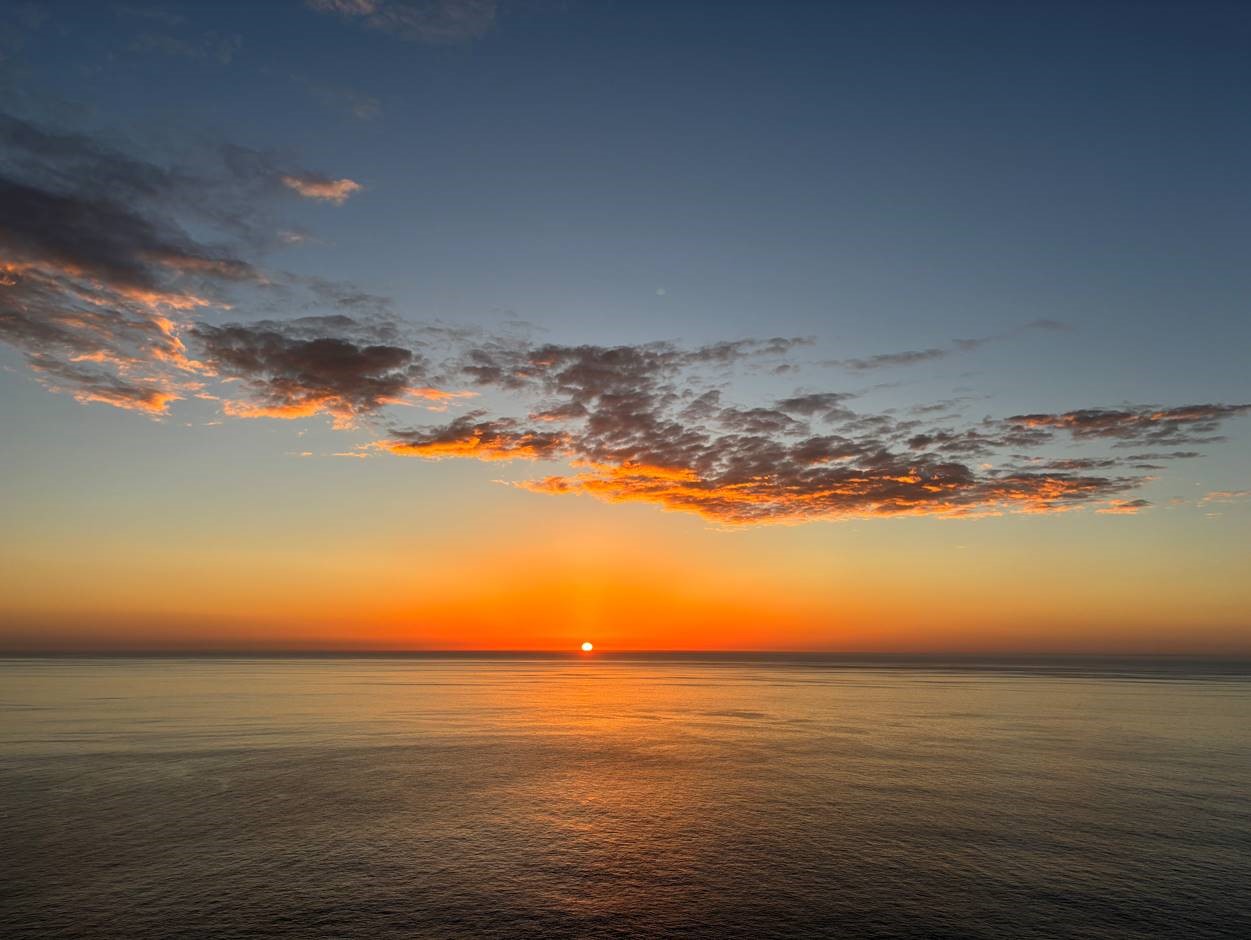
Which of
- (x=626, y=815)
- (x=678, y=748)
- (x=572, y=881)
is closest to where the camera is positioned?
(x=572, y=881)

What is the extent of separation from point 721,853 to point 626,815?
603 centimetres

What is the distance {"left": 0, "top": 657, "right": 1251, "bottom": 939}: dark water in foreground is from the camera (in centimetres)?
1994

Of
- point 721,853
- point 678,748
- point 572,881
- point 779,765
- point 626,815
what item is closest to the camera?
point 572,881

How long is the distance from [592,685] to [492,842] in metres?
93.2

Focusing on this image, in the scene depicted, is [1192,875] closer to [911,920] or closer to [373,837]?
[911,920]

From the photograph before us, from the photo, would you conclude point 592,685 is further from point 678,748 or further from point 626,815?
point 626,815

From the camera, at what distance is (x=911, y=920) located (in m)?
19.7

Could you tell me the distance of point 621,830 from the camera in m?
28.2

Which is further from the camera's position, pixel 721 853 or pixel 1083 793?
pixel 1083 793

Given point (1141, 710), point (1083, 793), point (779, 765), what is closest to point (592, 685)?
point (1141, 710)

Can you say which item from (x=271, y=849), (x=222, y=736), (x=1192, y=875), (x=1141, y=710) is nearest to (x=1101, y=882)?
(x=1192, y=875)

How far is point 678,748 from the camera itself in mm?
48219

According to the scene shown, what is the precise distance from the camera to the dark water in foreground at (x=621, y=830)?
65.4 ft

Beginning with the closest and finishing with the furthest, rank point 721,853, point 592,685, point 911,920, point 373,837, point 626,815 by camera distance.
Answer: point 911,920
point 721,853
point 373,837
point 626,815
point 592,685
